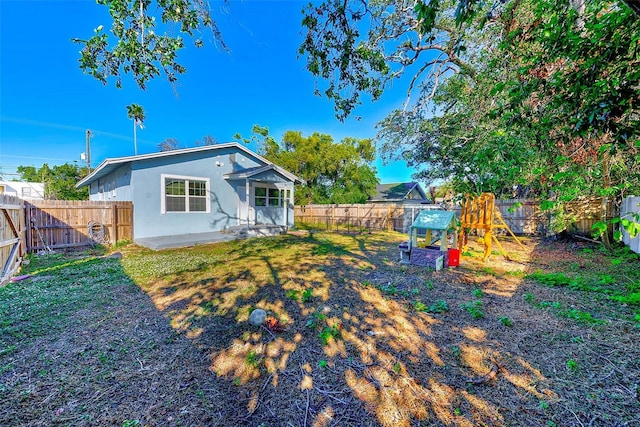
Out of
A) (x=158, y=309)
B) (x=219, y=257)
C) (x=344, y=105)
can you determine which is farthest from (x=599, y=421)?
(x=219, y=257)

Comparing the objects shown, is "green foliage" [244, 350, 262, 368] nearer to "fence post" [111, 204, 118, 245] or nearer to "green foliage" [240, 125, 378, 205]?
"fence post" [111, 204, 118, 245]

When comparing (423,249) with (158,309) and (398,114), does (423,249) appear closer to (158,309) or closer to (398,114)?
(158,309)

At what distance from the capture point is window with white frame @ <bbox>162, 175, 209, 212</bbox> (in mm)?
10102

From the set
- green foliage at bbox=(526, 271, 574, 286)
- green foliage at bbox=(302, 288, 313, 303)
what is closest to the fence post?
green foliage at bbox=(302, 288, 313, 303)

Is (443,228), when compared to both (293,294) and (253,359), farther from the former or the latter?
(253,359)

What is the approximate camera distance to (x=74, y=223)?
8.49m

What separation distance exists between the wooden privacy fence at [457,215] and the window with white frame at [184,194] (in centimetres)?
793

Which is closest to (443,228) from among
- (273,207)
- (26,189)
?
(273,207)

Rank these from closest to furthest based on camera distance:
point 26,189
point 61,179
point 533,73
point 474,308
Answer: point 474,308 < point 533,73 < point 61,179 < point 26,189

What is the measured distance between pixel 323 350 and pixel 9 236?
7.26m

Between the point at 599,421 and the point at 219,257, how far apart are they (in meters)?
7.46

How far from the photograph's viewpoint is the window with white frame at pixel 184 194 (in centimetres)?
1010

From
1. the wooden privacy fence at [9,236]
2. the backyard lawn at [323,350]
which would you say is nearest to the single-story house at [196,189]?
the wooden privacy fence at [9,236]

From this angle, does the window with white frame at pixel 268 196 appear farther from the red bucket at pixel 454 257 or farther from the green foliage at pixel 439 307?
the green foliage at pixel 439 307
